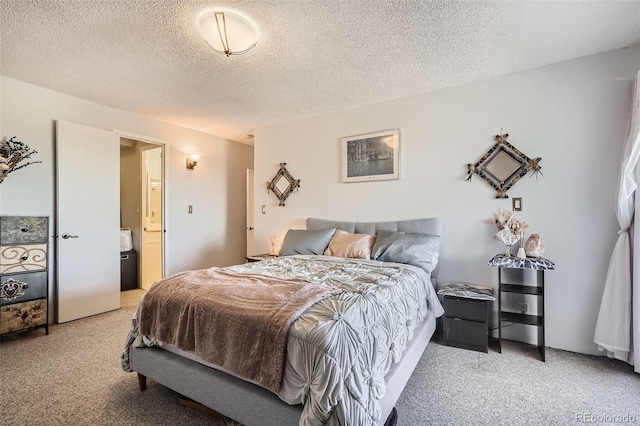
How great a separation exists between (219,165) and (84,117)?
1866 mm

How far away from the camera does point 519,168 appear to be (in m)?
2.64

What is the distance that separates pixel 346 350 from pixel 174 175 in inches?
153

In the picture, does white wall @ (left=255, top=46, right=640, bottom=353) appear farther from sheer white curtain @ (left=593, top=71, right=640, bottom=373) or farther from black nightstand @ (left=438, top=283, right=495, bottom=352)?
black nightstand @ (left=438, top=283, right=495, bottom=352)

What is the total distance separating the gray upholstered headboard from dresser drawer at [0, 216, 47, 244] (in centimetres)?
268

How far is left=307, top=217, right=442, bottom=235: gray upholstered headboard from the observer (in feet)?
9.63

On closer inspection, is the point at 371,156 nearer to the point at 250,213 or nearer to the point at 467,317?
the point at 467,317

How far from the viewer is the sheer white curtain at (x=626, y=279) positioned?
2043mm

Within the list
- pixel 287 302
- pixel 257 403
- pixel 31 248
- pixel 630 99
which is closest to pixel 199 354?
pixel 257 403

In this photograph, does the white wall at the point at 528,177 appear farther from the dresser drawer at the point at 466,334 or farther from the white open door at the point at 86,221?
the white open door at the point at 86,221

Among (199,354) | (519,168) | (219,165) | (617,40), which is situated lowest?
(199,354)

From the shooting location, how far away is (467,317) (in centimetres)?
248

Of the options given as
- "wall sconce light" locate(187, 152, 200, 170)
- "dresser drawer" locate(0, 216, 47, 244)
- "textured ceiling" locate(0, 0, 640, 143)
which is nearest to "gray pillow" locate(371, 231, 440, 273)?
"textured ceiling" locate(0, 0, 640, 143)

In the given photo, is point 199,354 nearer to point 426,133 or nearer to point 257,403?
point 257,403

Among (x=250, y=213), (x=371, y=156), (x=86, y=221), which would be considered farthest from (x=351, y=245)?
(x=86, y=221)
